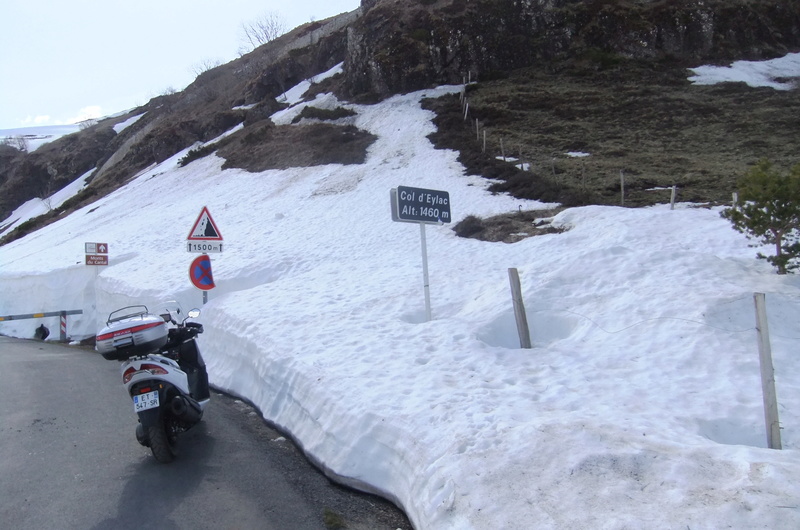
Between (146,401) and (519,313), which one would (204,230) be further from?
(519,313)

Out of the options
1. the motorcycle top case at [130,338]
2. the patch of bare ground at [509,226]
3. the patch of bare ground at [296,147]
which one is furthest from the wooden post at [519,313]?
the patch of bare ground at [296,147]

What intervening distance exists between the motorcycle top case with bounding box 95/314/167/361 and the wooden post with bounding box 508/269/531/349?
4.07 metres

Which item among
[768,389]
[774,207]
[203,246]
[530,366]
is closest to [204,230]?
[203,246]

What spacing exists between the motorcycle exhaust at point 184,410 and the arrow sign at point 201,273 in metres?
4.69

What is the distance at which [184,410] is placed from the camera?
237 inches

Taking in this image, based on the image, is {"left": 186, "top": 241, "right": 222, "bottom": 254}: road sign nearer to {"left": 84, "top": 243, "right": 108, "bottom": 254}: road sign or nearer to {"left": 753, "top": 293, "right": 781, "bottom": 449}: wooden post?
{"left": 84, "top": 243, "right": 108, "bottom": 254}: road sign

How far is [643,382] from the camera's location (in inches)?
241

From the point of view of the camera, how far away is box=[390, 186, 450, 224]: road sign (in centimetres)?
870

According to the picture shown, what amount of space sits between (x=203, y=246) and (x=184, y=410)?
18.4 feet

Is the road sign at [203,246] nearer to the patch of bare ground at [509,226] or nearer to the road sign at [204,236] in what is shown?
the road sign at [204,236]

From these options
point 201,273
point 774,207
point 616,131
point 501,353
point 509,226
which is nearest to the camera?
point 501,353

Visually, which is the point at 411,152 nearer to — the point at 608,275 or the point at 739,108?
the point at 739,108

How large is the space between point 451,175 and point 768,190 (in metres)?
15.6

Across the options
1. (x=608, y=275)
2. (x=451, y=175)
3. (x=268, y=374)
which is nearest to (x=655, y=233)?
(x=608, y=275)
